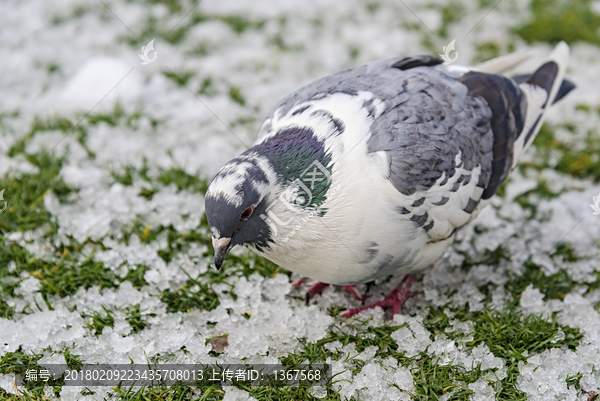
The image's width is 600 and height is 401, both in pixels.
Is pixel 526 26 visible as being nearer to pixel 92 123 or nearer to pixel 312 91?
pixel 312 91

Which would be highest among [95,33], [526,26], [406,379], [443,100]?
[95,33]

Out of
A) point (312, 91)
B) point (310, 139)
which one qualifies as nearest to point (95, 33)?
point (312, 91)

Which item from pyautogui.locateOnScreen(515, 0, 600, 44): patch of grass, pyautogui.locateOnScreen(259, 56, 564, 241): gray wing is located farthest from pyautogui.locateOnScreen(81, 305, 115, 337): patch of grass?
pyautogui.locateOnScreen(515, 0, 600, 44): patch of grass

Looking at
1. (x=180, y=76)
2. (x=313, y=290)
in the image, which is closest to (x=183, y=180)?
(x=313, y=290)

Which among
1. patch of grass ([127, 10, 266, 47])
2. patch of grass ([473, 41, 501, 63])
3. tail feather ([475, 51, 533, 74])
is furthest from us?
patch of grass ([127, 10, 266, 47])

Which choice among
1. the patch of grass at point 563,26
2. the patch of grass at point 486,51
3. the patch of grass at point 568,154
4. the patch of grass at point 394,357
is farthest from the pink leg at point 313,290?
the patch of grass at point 563,26

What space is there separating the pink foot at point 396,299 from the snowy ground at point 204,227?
0.07m

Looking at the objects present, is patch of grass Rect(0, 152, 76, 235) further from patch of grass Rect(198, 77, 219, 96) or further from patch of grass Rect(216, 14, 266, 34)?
patch of grass Rect(216, 14, 266, 34)

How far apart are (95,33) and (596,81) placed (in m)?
5.33

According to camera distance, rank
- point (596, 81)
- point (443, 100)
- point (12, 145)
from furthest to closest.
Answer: point (596, 81) → point (12, 145) → point (443, 100)

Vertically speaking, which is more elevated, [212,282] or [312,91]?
[312,91]

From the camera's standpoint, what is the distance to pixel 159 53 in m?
5.67

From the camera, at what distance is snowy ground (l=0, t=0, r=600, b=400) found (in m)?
2.91

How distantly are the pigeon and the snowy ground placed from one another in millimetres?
498
